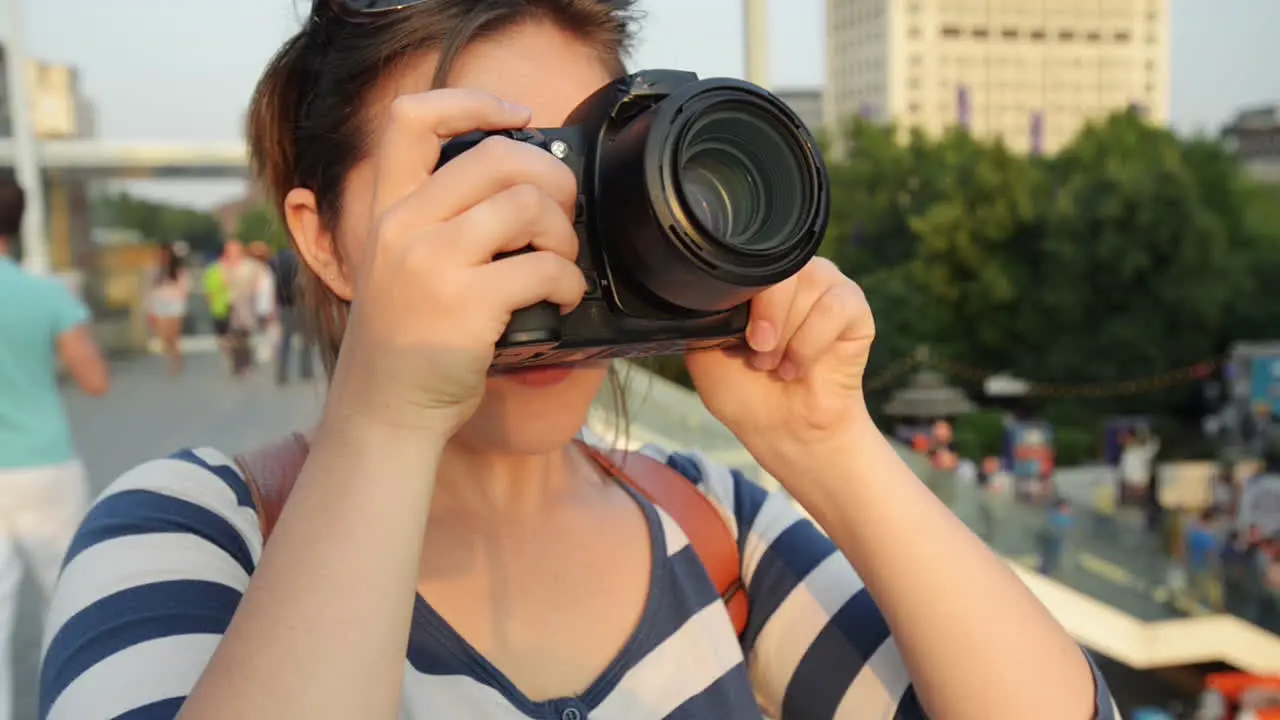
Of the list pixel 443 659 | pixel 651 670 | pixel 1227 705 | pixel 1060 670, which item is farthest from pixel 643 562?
pixel 1227 705

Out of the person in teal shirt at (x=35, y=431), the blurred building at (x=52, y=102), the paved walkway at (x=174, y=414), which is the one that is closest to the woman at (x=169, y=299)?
the paved walkway at (x=174, y=414)

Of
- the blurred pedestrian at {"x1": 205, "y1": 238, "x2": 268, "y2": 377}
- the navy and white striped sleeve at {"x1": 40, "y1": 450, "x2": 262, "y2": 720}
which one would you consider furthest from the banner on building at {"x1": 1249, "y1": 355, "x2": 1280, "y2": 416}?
the navy and white striped sleeve at {"x1": 40, "y1": 450, "x2": 262, "y2": 720}

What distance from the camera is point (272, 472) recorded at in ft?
2.98

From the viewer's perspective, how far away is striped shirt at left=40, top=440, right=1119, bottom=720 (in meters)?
0.73

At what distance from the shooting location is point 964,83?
3009 inches

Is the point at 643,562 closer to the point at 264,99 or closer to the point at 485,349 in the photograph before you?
the point at 485,349

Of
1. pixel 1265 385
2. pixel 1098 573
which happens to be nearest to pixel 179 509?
pixel 1098 573

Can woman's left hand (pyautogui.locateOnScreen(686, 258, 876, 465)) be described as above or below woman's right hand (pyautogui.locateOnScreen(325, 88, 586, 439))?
below

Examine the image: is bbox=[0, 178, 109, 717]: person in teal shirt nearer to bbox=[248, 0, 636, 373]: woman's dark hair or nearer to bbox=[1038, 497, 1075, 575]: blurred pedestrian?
bbox=[248, 0, 636, 373]: woman's dark hair

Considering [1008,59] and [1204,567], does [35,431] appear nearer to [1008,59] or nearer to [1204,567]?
[1204,567]

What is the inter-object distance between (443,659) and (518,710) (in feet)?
0.23

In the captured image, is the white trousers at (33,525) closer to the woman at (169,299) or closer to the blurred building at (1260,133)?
the woman at (169,299)

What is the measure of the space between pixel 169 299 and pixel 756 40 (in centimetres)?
722

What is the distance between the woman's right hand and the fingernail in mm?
234
